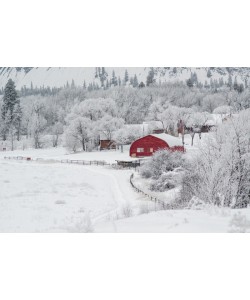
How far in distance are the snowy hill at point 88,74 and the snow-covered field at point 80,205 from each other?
1913mm

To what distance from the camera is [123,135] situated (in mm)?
Result: 10281

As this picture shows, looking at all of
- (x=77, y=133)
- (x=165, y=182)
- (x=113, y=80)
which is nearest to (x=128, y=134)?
(x=77, y=133)

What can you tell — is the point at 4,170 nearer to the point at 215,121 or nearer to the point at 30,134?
the point at 30,134

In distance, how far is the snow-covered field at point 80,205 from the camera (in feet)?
22.2

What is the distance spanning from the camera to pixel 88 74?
26.0ft

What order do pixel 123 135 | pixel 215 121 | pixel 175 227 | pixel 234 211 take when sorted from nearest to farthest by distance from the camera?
pixel 175 227, pixel 234 211, pixel 215 121, pixel 123 135

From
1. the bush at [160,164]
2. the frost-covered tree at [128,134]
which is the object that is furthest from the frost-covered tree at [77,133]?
the bush at [160,164]

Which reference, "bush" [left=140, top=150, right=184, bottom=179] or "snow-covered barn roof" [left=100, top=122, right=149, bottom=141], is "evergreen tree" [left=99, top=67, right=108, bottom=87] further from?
"bush" [left=140, top=150, right=184, bottom=179]

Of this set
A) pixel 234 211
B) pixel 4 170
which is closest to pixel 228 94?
pixel 234 211

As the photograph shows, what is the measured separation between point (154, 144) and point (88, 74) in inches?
218

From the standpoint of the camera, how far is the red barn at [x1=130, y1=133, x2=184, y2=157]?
11.1 metres

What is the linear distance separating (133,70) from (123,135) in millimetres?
2913

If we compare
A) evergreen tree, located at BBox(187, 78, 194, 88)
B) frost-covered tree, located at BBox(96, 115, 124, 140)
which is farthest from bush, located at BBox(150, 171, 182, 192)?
evergreen tree, located at BBox(187, 78, 194, 88)

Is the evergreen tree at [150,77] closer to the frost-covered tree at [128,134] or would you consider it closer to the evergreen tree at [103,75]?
the evergreen tree at [103,75]
